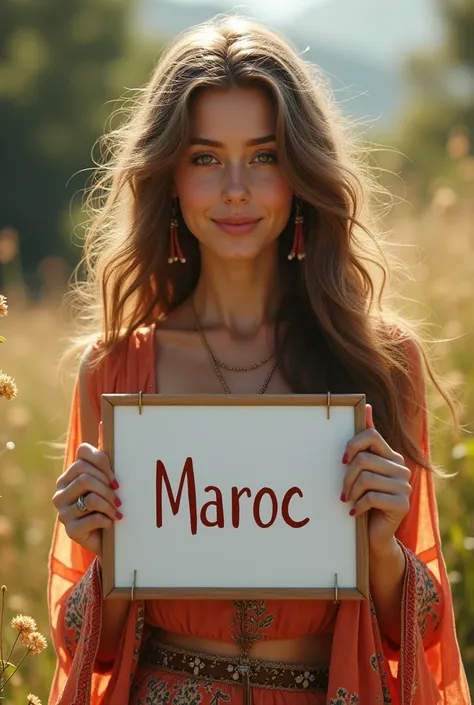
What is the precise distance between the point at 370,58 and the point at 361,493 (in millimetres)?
162351

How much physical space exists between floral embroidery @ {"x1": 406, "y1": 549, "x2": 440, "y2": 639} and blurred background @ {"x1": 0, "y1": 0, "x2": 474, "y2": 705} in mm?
994

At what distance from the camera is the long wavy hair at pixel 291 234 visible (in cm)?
282

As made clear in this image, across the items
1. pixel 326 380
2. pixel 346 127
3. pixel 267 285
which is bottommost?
pixel 326 380

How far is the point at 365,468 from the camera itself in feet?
7.59

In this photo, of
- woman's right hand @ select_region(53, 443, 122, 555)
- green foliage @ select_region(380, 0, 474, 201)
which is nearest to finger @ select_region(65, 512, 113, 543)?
woman's right hand @ select_region(53, 443, 122, 555)

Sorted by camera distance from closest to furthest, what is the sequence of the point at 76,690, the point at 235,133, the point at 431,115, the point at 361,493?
1. the point at 361,493
2. the point at 76,690
3. the point at 235,133
4. the point at 431,115

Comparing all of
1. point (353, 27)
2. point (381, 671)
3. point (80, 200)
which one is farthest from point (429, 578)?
point (353, 27)

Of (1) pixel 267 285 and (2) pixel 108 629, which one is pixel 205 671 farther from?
(1) pixel 267 285

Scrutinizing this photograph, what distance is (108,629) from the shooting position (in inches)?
102

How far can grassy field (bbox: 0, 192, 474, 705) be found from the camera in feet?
13.3

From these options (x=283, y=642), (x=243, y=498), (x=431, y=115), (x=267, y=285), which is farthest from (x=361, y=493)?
(x=431, y=115)

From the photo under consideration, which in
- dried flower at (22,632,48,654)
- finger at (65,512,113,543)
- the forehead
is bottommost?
dried flower at (22,632,48,654)

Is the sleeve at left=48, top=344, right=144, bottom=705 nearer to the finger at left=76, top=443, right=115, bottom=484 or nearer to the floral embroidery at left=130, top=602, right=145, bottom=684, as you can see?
the floral embroidery at left=130, top=602, right=145, bottom=684

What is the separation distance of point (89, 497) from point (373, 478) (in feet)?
1.93
